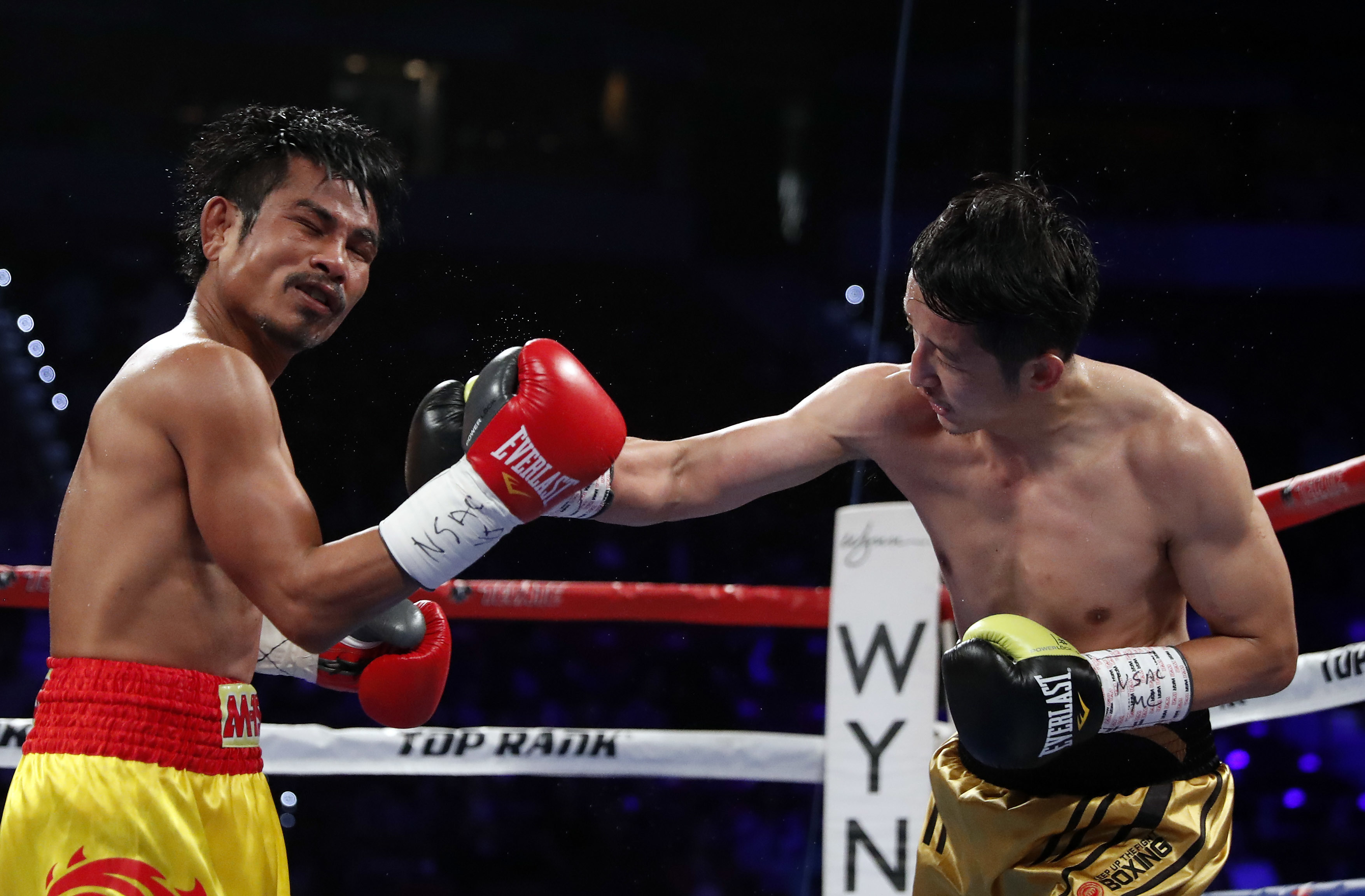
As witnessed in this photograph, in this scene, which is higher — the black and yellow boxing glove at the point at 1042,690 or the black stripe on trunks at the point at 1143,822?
the black and yellow boxing glove at the point at 1042,690

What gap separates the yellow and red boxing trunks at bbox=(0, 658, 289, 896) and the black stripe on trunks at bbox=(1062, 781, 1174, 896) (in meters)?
0.91

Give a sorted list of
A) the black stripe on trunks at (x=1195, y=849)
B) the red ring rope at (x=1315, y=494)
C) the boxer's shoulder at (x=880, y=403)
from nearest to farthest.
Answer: the black stripe on trunks at (x=1195, y=849) < the boxer's shoulder at (x=880, y=403) < the red ring rope at (x=1315, y=494)

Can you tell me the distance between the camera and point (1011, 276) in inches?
59.3

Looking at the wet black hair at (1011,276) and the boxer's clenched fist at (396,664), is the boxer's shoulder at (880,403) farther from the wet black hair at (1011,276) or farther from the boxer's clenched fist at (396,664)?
the boxer's clenched fist at (396,664)

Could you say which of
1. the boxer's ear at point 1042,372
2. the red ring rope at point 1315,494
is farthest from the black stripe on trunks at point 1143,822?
the red ring rope at point 1315,494

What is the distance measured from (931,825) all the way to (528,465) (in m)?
0.80

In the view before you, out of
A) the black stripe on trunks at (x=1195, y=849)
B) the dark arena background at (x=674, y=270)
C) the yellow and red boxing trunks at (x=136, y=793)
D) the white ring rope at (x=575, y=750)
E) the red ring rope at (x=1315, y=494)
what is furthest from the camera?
the dark arena background at (x=674, y=270)

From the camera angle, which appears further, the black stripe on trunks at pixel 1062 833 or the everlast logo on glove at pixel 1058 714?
the black stripe on trunks at pixel 1062 833

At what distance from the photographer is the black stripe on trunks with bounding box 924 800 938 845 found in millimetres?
1611

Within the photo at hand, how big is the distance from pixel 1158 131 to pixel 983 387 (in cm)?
502

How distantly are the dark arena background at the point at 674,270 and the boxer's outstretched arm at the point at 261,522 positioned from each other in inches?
126

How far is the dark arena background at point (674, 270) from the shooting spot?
447cm

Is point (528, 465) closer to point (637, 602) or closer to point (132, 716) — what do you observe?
point (132, 716)

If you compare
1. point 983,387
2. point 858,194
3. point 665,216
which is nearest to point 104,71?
point 665,216
